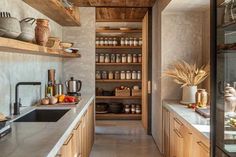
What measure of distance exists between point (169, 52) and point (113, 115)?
316 cm

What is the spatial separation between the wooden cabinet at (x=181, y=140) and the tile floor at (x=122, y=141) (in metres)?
0.66

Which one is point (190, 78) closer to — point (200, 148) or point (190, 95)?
point (190, 95)

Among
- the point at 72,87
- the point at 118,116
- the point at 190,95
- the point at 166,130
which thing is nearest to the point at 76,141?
the point at 166,130

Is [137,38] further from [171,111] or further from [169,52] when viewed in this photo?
[171,111]

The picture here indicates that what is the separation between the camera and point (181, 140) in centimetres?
301

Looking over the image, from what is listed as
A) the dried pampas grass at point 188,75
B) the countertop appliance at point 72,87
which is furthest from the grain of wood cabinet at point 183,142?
the countertop appliance at point 72,87

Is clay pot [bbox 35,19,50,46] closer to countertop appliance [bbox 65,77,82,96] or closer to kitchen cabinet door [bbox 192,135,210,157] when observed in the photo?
kitchen cabinet door [bbox 192,135,210,157]

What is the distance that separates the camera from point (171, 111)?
3539 mm

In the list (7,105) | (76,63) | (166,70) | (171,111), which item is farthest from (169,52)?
(7,105)

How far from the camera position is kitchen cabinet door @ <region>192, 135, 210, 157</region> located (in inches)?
84.2

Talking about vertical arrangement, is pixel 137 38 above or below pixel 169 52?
above

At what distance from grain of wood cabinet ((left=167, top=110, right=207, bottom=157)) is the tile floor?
0.79 metres

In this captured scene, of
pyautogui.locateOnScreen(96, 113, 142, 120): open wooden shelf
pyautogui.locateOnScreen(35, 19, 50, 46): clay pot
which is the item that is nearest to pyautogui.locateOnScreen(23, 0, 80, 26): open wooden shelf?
pyautogui.locateOnScreen(35, 19, 50, 46): clay pot

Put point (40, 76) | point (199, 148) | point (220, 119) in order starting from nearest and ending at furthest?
1. point (220, 119)
2. point (199, 148)
3. point (40, 76)
